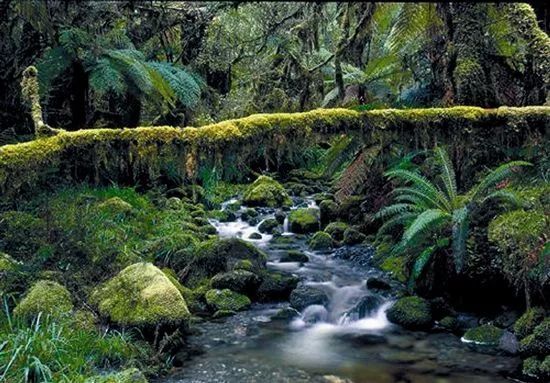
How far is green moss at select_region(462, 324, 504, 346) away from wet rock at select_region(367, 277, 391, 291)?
5.09ft

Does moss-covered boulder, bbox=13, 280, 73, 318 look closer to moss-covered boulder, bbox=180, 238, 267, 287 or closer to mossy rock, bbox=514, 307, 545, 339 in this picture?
moss-covered boulder, bbox=180, 238, 267, 287

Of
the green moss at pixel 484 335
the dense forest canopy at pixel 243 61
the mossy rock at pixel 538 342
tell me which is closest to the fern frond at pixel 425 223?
the green moss at pixel 484 335

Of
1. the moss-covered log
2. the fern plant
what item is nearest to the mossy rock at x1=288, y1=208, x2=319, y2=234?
the fern plant

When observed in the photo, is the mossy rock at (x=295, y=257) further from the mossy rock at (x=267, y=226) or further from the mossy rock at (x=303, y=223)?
the mossy rock at (x=267, y=226)

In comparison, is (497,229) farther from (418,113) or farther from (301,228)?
(301,228)

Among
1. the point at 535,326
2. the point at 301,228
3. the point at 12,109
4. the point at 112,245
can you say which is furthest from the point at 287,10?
the point at 535,326

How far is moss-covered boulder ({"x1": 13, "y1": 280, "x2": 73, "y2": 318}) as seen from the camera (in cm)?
477

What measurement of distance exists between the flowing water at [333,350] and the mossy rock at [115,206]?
307cm

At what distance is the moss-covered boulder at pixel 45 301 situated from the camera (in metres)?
4.77

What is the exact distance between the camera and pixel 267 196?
12.4 meters

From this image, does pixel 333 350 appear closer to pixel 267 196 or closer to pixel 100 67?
pixel 100 67

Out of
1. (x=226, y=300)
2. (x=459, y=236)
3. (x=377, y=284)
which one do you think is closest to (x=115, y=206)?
(x=226, y=300)

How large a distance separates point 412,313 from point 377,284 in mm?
1070

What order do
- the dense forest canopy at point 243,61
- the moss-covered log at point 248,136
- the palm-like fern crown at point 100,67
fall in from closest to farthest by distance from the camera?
the moss-covered log at point 248,136
the dense forest canopy at point 243,61
the palm-like fern crown at point 100,67
